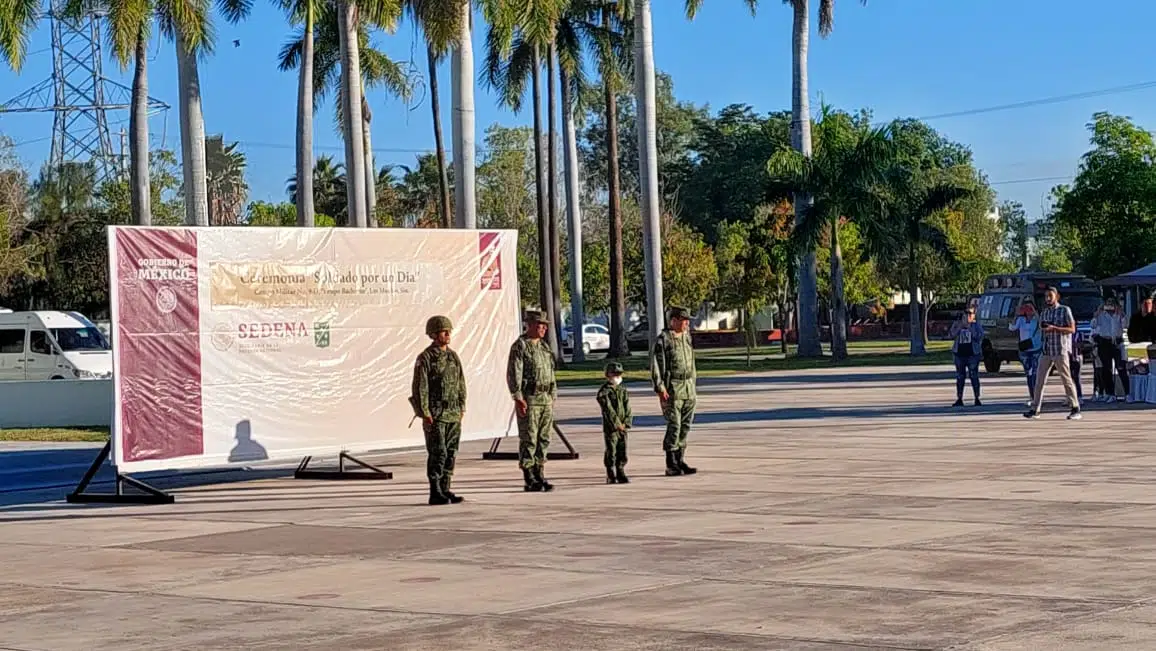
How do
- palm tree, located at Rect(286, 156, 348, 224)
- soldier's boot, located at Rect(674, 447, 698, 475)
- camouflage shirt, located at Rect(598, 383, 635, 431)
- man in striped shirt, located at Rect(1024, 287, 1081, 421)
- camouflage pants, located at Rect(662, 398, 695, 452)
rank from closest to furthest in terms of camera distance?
1. camouflage shirt, located at Rect(598, 383, 635, 431)
2. camouflage pants, located at Rect(662, 398, 695, 452)
3. soldier's boot, located at Rect(674, 447, 698, 475)
4. man in striped shirt, located at Rect(1024, 287, 1081, 421)
5. palm tree, located at Rect(286, 156, 348, 224)

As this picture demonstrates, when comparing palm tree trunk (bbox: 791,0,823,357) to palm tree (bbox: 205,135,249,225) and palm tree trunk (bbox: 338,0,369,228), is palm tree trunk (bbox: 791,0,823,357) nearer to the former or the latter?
palm tree trunk (bbox: 338,0,369,228)

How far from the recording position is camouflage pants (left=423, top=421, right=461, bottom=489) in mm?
16188

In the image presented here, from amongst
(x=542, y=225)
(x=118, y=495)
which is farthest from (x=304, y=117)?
(x=118, y=495)

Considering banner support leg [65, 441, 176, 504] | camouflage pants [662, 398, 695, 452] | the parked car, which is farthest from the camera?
the parked car

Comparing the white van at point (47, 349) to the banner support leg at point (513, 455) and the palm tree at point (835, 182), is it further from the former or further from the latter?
the palm tree at point (835, 182)

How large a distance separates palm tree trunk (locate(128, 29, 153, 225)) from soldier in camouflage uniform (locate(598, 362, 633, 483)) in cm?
2330

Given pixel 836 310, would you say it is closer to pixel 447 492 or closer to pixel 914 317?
pixel 914 317

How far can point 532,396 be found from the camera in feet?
55.9

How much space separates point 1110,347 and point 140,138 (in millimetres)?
22381

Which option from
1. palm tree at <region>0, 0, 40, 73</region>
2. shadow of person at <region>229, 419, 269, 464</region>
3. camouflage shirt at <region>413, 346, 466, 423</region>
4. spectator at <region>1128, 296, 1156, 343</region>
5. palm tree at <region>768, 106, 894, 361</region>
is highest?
palm tree at <region>0, 0, 40, 73</region>

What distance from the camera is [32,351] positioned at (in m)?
41.3

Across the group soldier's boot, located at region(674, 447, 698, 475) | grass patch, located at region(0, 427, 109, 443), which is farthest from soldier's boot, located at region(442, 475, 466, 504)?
grass patch, located at region(0, 427, 109, 443)

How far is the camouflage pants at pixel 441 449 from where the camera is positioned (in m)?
16.2

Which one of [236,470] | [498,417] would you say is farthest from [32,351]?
[498,417]
